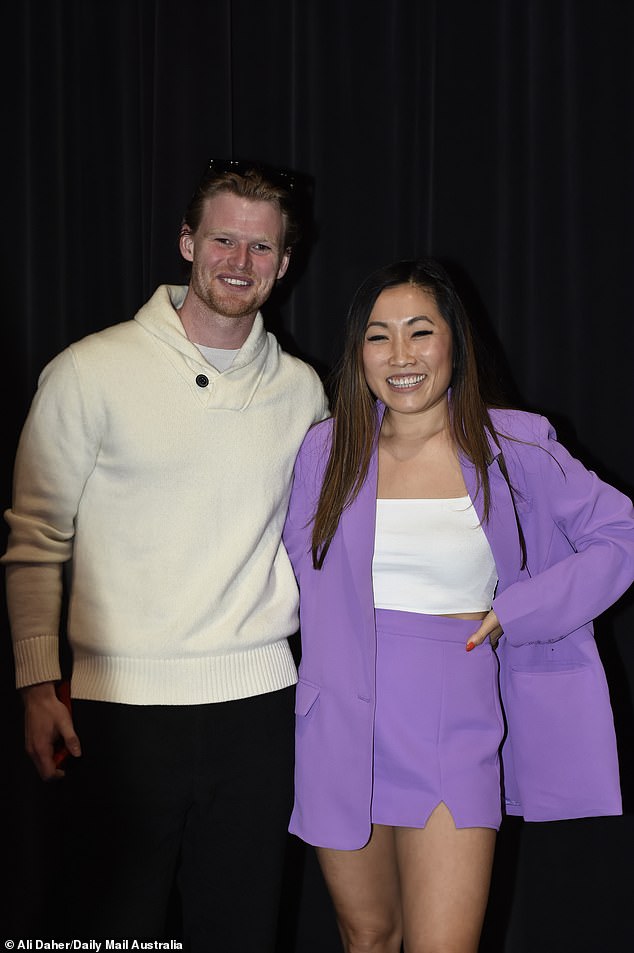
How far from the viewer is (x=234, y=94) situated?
2.52 m

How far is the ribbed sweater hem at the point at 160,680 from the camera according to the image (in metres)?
1.73

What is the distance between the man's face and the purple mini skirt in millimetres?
677

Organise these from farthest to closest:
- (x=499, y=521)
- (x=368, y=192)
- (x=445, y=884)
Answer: (x=368, y=192)
(x=499, y=521)
(x=445, y=884)

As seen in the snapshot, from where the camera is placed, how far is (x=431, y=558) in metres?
1.79

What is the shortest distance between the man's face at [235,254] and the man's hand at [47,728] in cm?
79

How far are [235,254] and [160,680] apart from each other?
83 cm

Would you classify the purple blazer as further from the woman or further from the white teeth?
the white teeth

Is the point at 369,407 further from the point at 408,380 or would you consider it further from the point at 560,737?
the point at 560,737

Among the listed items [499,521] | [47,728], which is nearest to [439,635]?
[499,521]

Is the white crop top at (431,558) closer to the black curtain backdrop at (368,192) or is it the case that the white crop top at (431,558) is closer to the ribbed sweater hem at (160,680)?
the ribbed sweater hem at (160,680)

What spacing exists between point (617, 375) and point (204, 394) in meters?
1.08

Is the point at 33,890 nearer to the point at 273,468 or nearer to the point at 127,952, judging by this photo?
the point at 127,952

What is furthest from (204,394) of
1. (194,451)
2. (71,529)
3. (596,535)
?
(596,535)

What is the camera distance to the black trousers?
1.75m
